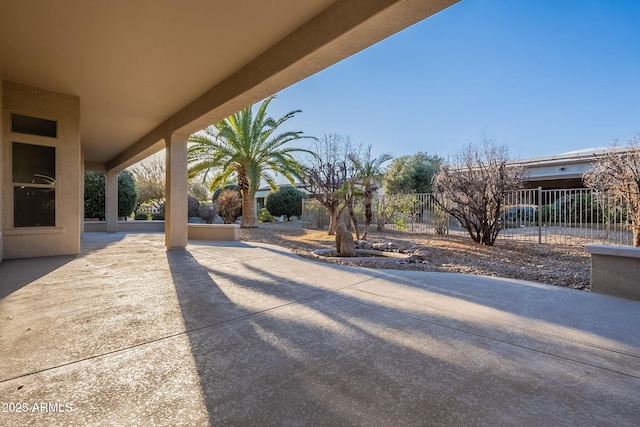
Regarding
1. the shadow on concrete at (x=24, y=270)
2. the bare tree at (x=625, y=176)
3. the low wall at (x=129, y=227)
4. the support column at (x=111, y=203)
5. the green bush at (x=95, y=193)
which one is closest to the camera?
the shadow on concrete at (x=24, y=270)

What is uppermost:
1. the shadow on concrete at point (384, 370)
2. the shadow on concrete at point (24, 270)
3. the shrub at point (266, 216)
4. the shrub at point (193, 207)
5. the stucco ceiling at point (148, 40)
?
the stucco ceiling at point (148, 40)

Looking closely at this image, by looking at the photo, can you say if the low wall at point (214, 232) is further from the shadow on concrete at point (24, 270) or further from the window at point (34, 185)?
the window at point (34, 185)

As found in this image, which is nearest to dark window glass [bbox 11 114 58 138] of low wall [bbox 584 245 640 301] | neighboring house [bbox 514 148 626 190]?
low wall [bbox 584 245 640 301]

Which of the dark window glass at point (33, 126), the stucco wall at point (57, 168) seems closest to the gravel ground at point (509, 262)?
the stucco wall at point (57, 168)

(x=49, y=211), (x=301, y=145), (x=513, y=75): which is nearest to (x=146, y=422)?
(x=49, y=211)

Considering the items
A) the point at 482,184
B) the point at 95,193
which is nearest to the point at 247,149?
the point at 95,193

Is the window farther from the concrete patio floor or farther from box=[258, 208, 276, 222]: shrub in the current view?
box=[258, 208, 276, 222]: shrub

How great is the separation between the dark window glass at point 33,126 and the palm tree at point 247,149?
634 cm

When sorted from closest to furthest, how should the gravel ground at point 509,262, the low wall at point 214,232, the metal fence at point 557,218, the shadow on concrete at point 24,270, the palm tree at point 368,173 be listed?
the shadow on concrete at point 24,270, the gravel ground at point 509,262, the metal fence at point 557,218, the low wall at point 214,232, the palm tree at point 368,173

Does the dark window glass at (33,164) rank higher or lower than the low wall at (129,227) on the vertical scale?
higher

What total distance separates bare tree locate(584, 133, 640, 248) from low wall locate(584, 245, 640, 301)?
16.4 ft

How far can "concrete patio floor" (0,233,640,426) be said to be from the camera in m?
1.68

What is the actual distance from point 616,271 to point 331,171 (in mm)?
9002

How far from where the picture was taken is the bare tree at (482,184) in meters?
8.65
